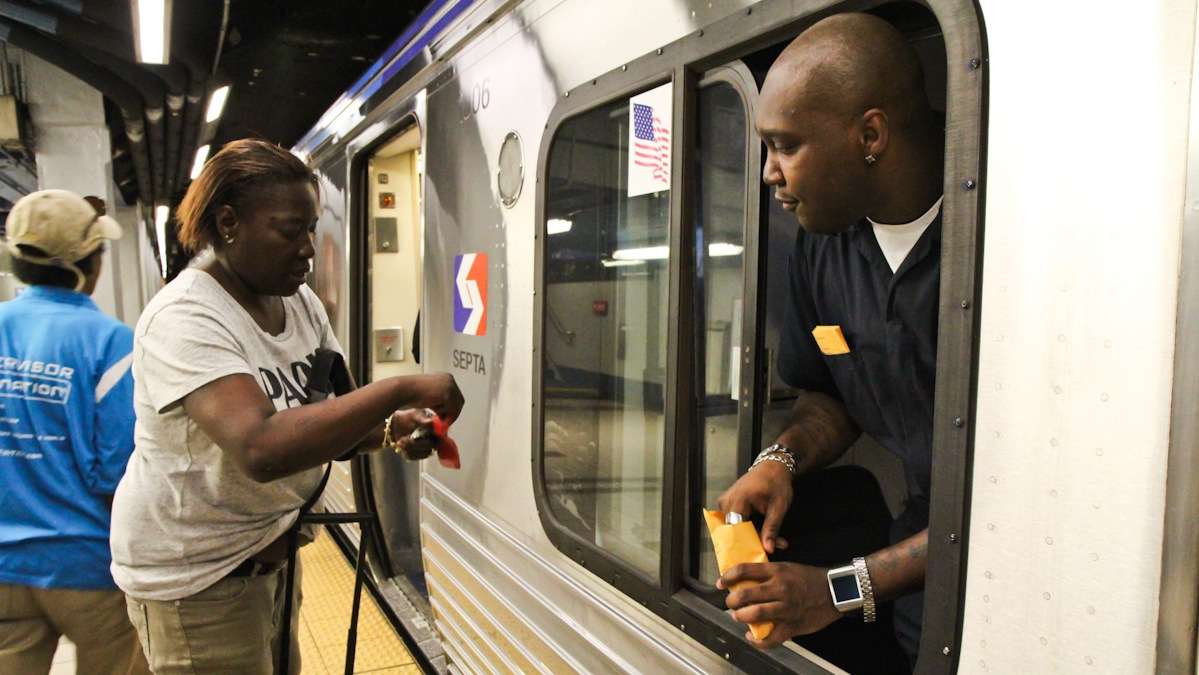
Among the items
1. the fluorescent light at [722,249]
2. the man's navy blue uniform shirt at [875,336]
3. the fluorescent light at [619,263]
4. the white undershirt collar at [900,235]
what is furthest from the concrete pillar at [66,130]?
the white undershirt collar at [900,235]

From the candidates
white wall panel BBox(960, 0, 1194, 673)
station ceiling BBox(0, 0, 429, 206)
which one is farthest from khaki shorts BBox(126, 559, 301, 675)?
station ceiling BBox(0, 0, 429, 206)

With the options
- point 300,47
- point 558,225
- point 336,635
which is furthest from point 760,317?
point 300,47

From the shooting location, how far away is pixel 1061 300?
3.17 ft

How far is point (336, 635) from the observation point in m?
3.68

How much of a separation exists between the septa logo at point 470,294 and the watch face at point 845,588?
1.56 metres

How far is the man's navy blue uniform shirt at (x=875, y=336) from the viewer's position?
4.39 feet

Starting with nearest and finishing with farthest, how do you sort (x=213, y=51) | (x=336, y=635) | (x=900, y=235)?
(x=900, y=235) < (x=336, y=635) < (x=213, y=51)

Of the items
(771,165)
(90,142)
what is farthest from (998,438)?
(90,142)

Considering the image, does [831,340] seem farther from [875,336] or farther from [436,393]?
[436,393]

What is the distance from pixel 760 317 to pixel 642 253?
19.8 inches

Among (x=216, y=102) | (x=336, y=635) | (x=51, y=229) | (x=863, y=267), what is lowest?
(x=336, y=635)

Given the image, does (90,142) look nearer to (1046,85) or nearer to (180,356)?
(180,356)

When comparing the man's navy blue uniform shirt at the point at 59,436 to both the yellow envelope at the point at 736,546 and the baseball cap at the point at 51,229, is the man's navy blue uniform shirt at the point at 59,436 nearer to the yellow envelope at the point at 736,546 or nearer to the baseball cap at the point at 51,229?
the baseball cap at the point at 51,229

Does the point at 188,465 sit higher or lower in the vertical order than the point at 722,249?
lower
